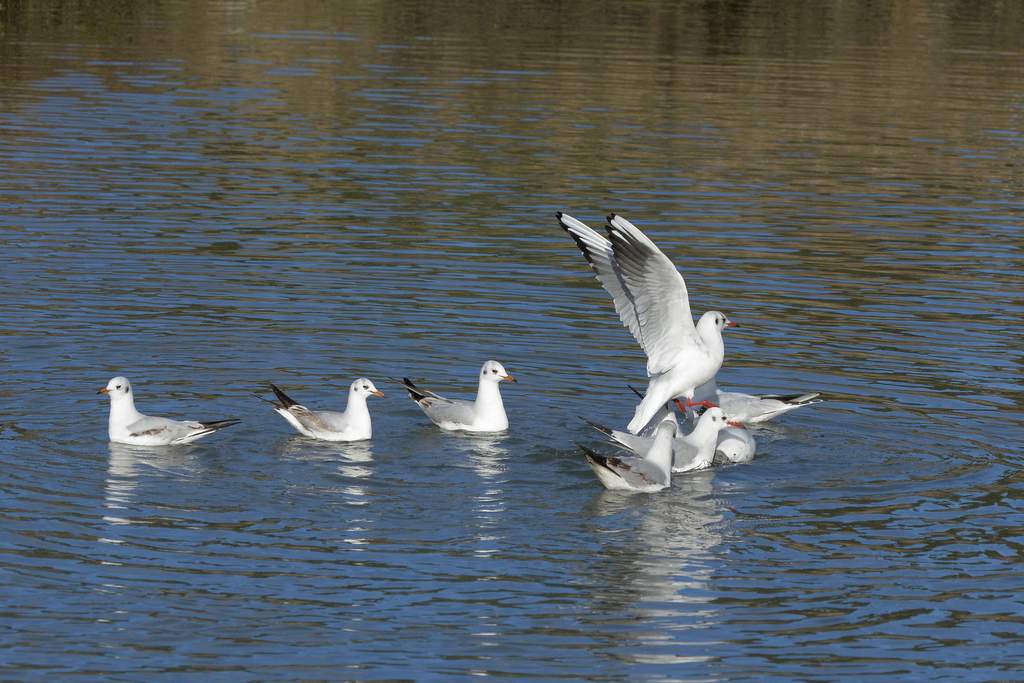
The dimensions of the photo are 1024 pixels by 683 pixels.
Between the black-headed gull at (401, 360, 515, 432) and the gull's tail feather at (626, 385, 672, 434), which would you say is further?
the gull's tail feather at (626, 385, 672, 434)

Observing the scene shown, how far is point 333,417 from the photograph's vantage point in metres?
15.2

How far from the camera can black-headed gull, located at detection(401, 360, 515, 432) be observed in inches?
615

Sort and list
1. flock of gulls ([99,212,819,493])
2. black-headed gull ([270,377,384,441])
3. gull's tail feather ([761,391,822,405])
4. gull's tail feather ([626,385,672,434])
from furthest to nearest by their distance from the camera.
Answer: gull's tail feather ([761,391,822,405])
gull's tail feather ([626,385,672,434])
black-headed gull ([270,377,384,441])
flock of gulls ([99,212,819,493])

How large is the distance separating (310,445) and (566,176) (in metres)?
15.8

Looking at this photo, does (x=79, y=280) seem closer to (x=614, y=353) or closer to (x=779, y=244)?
(x=614, y=353)

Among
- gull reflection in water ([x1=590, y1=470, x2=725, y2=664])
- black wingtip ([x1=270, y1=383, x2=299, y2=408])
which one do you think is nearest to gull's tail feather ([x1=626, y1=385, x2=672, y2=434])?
gull reflection in water ([x1=590, y1=470, x2=725, y2=664])

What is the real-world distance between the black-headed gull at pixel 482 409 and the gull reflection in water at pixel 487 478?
0.10 metres

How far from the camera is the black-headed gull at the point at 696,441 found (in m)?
14.8

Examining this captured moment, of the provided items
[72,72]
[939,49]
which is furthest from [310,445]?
[939,49]

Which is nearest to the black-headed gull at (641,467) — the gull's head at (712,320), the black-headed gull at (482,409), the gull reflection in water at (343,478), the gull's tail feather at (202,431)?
the black-headed gull at (482,409)

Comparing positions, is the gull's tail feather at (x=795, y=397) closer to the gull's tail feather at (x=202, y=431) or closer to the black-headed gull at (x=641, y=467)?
the black-headed gull at (x=641, y=467)

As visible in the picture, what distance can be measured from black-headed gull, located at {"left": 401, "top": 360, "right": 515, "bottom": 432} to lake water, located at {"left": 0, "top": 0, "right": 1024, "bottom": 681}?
0.36 m

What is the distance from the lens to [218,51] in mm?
47156

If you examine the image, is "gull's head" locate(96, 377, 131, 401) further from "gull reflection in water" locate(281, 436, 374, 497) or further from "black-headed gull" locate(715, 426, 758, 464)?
"black-headed gull" locate(715, 426, 758, 464)
